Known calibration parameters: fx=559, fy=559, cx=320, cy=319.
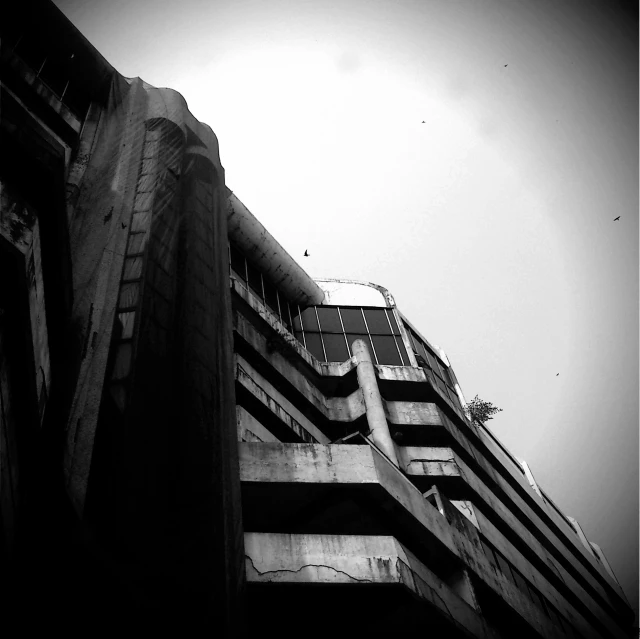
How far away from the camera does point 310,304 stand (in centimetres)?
2420

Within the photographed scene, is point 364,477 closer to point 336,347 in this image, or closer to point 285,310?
point 336,347

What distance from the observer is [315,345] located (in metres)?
22.3

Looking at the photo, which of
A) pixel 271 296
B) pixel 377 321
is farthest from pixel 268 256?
pixel 377 321

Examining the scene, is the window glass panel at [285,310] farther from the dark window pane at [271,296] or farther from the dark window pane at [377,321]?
the dark window pane at [377,321]

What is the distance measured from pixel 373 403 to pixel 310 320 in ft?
22.7

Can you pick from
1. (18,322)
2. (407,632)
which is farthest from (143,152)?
(407,632)

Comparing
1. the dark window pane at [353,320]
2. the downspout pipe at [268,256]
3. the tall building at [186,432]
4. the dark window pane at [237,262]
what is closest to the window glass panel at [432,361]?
the tall building at [186,432]

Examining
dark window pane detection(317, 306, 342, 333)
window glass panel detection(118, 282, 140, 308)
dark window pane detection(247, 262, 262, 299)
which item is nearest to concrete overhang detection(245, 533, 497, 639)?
window glass panel detection(118, 282, 140, 308)

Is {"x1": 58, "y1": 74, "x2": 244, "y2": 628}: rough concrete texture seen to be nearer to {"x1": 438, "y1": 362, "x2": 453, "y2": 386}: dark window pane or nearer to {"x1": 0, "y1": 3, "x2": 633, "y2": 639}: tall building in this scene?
{"x1": 0, "y1": 3, "x2": 633, "y2": 639}: tall building

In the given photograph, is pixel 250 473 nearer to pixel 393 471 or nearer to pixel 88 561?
pixel 393 471

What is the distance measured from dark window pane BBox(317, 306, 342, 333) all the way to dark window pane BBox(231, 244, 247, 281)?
389 cm

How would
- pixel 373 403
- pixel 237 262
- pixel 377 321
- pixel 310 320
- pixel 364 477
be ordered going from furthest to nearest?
pixel 377 321
pixel 310 320
pixel 237 262
pixel 373 403
pixel 364 477

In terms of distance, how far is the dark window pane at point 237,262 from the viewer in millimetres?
21703

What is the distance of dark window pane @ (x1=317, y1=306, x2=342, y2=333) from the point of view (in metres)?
23.2
